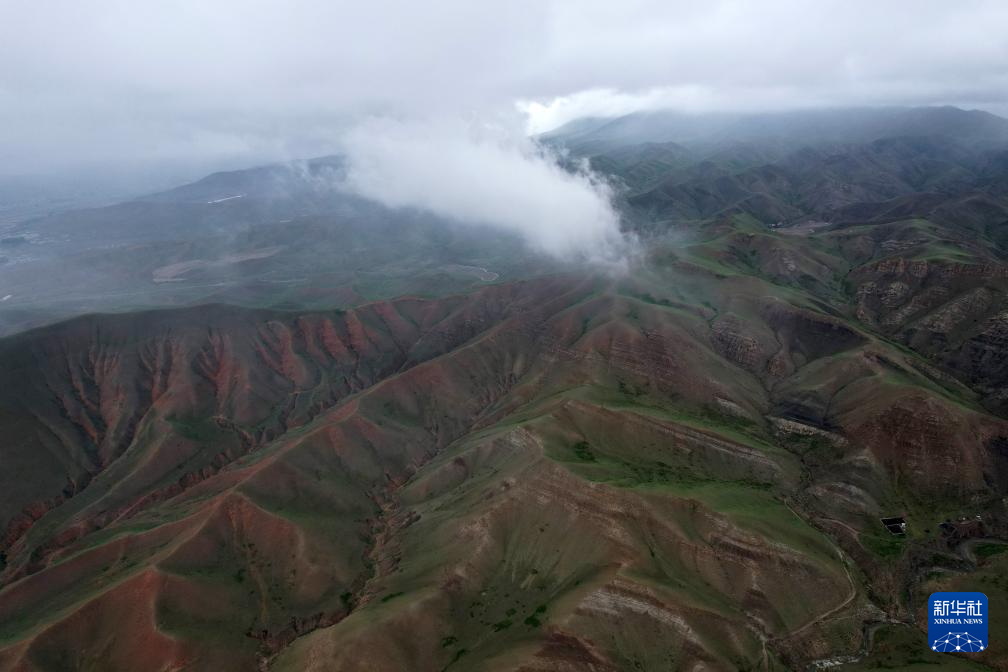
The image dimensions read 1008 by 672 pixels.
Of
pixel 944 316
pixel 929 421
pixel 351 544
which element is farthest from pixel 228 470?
pixel 944 316

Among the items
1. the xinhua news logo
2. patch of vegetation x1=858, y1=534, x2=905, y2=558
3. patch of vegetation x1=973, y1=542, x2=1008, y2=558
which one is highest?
patch of vegetation x1=858, y1=534, x2=905, y2=558

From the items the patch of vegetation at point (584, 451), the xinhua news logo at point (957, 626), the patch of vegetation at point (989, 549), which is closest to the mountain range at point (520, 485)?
the patch of vegetation at point (989, 549)

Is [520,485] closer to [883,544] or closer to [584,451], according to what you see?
[584,451]

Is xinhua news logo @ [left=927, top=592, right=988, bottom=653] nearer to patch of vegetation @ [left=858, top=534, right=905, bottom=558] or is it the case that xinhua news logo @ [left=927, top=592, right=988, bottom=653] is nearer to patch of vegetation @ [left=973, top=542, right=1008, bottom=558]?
patch of vegetation @ [left=858, top=534, right=905, bottom=558]

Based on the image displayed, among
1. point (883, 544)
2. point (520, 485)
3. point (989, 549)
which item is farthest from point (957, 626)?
point (520, 485)

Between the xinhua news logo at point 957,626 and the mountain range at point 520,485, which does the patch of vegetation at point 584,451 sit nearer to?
the mountain range at point 520,485

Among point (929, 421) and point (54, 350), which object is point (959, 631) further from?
point (54, 350)

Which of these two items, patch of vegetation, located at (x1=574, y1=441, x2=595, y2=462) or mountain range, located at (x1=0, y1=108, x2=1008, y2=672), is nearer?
mountain range, located at (x1=0, y1=108, x2=1008, y2=672)

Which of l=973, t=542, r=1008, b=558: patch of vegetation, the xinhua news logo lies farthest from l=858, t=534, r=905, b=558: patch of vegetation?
l=973, t=542, r=1008, b=558: patch of vegetation

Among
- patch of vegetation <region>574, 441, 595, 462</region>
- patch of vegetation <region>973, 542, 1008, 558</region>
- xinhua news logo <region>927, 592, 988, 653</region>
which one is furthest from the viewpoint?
patch of vegetation <region>574, 441, 595, 462</region>
